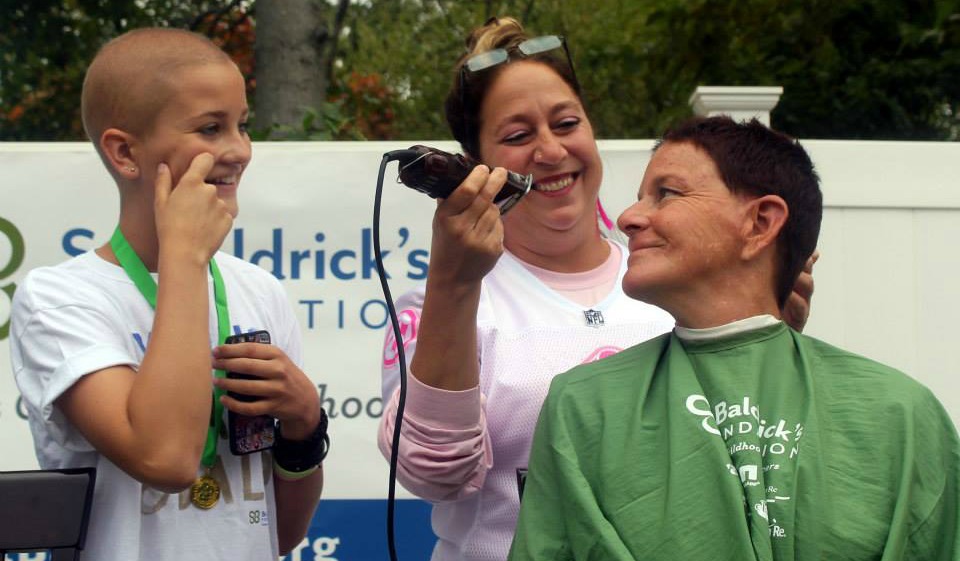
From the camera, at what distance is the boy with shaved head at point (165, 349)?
210 cm

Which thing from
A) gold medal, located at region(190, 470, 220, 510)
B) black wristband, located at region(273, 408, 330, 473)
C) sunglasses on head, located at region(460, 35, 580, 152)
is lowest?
gold medal, located at region(190, 470, 220, 510)

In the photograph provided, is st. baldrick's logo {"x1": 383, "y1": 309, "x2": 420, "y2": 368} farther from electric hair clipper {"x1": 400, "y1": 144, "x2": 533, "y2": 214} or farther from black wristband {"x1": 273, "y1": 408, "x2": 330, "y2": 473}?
electric hair clipper {"x1": 400, "y1": 144, "x2": 533, "y2": 214}

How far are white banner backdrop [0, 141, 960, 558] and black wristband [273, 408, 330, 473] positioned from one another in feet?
4.73

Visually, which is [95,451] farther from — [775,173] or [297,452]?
[775,173]

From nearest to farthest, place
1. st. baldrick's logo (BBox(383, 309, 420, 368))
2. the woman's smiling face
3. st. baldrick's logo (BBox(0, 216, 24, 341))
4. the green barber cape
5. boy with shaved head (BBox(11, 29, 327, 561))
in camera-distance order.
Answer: the green barber cape → boy with shaved head (BBox(11, 29, 327, 561)) → st. baldrick's logo (BBox(383, 309, 420, 368)) → the woman's smiling face → st. baldrick's logo (BBox(0, 216, 24, 341))

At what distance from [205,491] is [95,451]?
20 centimetres

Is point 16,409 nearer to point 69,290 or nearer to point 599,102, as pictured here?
point 69,290

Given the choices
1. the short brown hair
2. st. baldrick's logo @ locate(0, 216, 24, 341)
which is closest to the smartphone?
the short brown hair

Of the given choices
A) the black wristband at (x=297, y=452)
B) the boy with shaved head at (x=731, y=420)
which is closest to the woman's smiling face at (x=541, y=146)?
the boy with shaved head at (x=731, y=420)

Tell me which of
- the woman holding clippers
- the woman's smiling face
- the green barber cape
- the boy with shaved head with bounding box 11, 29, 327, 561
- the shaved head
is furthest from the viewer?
the woman's smiling face

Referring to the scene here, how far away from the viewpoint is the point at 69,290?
7.28 feet

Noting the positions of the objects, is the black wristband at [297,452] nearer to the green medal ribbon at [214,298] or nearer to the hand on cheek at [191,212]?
the green medal ribbon at [214,298]

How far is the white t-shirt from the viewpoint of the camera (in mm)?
2146

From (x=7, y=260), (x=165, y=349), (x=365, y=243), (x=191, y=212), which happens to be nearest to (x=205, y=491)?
(x=165, y=349)
